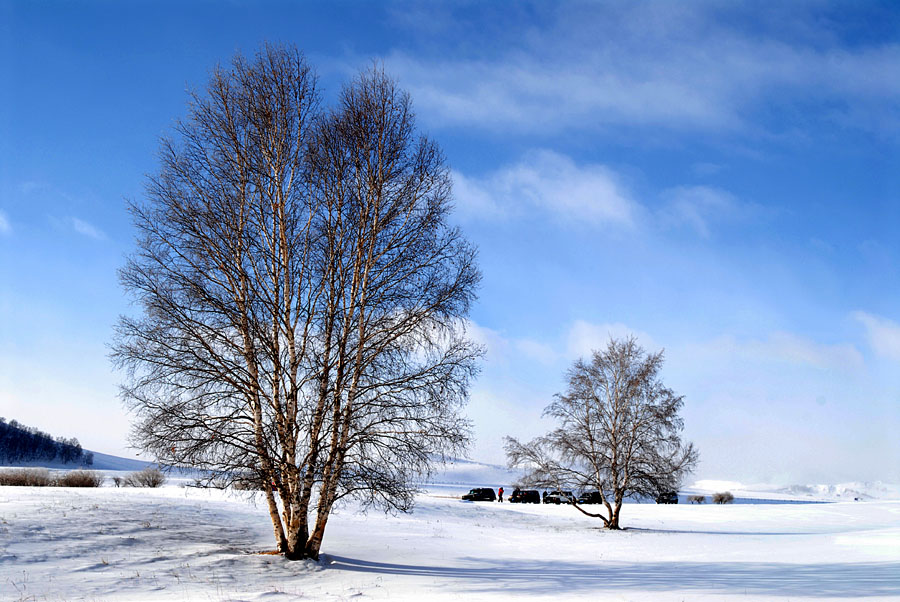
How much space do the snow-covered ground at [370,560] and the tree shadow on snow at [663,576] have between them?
45 mm

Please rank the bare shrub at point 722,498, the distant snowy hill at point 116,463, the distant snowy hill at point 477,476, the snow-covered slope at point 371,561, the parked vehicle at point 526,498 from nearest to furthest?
the snow-covered slope at point 371,561, the parked vehicle at point 526,498, the bare shrub at point 722,498, the distant snowy hill at point 116,463, the distant snowy hill at point 477,476

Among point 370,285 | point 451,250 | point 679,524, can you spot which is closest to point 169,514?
point 370,285

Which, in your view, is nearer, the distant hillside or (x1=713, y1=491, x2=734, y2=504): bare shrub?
(x1=713, y1=491, x2=734, y2=504): bare shrub

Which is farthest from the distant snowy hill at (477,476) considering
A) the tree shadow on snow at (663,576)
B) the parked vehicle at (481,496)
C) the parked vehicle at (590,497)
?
the tree shadow on snow at (663,576)

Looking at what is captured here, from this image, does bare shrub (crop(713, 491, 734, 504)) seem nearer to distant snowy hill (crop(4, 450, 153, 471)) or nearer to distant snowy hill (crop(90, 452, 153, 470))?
distant snowy hill (crop(4, 450, 153, 471))

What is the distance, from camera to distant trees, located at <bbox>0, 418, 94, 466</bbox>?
348ft

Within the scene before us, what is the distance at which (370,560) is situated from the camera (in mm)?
15445

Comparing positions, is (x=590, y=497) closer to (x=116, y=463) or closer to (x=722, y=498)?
(x=722, y=498)

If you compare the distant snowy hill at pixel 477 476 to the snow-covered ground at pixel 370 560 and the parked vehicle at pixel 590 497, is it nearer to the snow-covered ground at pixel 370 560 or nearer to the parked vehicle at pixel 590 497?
the parked vehicle at pixel 590 497

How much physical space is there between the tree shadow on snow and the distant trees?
351 feet

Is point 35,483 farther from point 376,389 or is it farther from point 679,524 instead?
point 679,524

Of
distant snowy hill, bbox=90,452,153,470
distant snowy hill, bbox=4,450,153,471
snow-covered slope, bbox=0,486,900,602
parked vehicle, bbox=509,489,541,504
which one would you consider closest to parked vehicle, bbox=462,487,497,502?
parked vehicle, bbox=509,489,541,504

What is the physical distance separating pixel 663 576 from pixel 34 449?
432ft

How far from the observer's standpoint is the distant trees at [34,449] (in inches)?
4171
